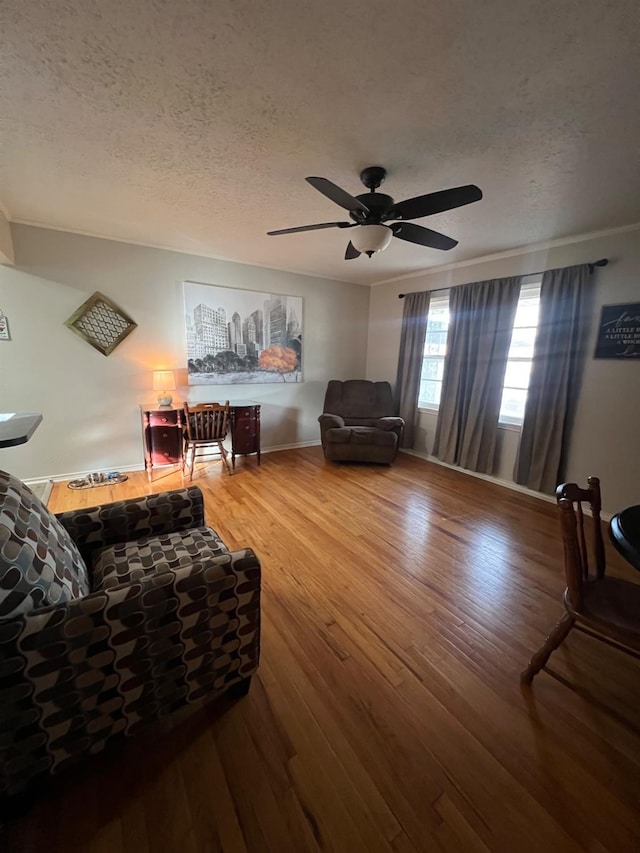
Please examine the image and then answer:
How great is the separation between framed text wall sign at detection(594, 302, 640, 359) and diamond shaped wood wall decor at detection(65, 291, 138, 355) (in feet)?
14.7

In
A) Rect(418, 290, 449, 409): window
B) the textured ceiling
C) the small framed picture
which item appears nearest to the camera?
the textured ceiling

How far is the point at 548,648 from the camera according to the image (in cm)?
141

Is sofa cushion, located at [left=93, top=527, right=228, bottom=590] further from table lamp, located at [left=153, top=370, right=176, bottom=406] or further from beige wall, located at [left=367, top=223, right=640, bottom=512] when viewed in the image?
beige wall, located at [left=367, top=223, right=640, bottom=512]

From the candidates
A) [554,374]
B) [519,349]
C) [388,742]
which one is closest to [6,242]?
[388,742]

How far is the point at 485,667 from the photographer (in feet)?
4.93

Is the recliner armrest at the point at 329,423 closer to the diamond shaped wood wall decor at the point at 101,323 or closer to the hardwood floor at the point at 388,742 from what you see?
the hardwood floor at the point at 388,742

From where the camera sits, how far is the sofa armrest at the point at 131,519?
5.04ft

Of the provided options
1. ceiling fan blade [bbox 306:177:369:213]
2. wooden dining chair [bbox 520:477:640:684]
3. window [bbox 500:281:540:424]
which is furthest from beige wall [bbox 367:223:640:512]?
ceiling fan blade [bbox 306:177:369:213]

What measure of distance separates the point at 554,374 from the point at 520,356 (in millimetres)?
427

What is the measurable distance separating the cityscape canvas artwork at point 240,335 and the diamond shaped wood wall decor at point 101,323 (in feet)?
2.14

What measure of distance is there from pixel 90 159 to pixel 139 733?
289cm

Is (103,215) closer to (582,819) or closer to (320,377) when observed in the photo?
(320,377)

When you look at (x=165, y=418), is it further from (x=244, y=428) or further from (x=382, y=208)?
(x=382, y=208)

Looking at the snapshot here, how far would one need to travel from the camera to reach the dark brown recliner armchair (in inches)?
160
